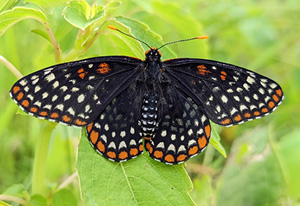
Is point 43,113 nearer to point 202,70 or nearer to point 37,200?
point 37,200

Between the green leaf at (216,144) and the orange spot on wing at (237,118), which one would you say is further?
the orange spot on wing at (237,118)

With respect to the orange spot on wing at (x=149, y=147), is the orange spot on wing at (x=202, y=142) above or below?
above

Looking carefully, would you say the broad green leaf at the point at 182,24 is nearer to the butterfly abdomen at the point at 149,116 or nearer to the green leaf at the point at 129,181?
the butterfly abdomen at the point at 149,116

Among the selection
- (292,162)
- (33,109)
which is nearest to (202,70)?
(33,109)

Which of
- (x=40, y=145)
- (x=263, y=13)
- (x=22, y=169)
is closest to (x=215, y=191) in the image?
(x=40, y=145)

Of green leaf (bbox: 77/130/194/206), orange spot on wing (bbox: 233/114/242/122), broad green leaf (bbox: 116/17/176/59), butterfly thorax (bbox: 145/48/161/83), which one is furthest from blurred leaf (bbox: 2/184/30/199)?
orange spot on wing (bbox: 233/114/242/122)

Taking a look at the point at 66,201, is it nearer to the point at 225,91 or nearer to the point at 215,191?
the point at 225,91

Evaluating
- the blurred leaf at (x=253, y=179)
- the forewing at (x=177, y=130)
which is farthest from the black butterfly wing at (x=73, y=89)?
the blurred leaf at (x=253, y=179)
